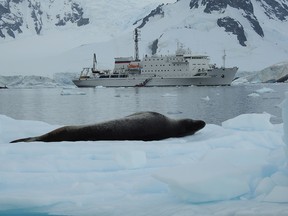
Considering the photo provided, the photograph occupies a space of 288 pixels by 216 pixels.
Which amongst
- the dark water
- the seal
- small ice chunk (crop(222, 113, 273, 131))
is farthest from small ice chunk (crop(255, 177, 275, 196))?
the dark water

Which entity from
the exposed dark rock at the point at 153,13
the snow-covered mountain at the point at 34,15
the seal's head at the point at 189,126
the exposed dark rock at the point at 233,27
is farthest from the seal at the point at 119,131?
the snow-covered mountain at the point at 34,15

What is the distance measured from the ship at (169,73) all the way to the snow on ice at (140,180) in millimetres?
52082

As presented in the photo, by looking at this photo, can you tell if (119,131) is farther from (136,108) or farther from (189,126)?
(136,108)

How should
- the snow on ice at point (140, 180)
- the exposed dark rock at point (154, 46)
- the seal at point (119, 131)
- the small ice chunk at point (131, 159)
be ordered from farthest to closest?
1. the exposed dark rock at point (154, 46)
2. the seal at point (119, 131)
3. the small ice chunk at point (131, 159)
4. the snow on ice at point (140, 180)

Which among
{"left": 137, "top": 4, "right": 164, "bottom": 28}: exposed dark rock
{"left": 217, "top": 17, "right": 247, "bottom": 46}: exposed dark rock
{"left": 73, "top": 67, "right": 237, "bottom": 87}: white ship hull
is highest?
{"left": 137, "top": 4, "right": 164, "bottom": 28}: exposed dark rock

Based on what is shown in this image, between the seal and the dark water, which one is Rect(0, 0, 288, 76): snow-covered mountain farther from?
the seal

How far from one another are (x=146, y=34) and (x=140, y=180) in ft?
326

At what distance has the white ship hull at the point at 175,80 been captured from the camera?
5644 centimetres

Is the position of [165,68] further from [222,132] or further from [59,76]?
[222,132]

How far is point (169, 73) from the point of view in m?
57.5

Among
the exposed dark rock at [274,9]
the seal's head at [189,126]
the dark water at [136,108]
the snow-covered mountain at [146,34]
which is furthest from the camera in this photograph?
the exposed dark rock at [274,9]

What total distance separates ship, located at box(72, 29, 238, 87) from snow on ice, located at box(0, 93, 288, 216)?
52.1 metres

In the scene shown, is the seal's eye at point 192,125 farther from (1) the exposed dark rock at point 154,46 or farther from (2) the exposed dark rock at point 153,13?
(2) the exposed dark rock at point 153,13

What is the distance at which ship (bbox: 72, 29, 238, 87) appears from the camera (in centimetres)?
5667
